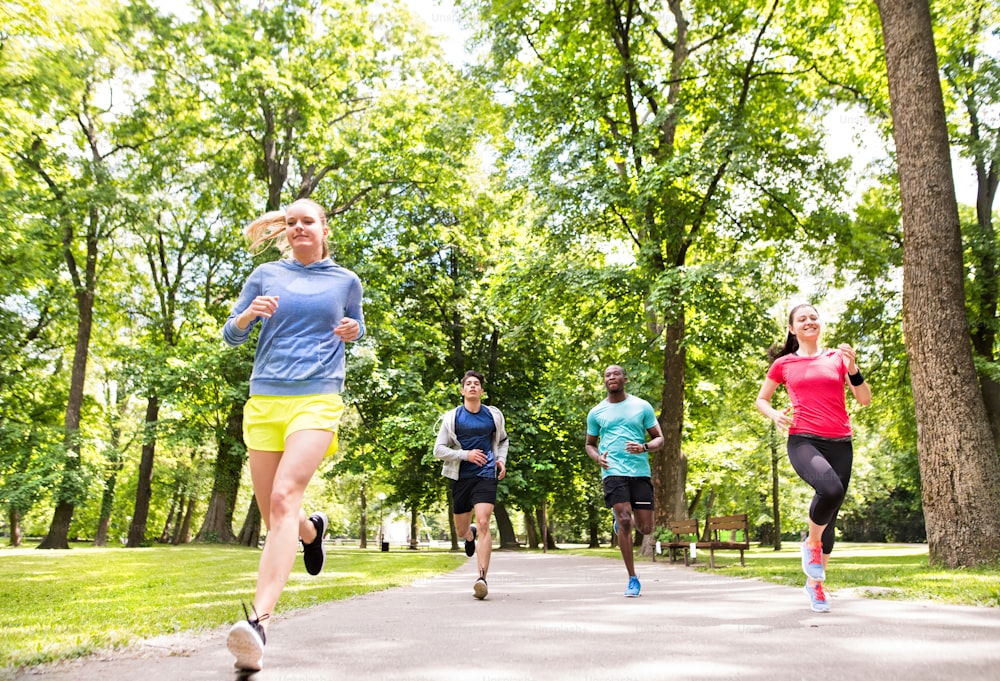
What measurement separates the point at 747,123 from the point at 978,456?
30.4 feet

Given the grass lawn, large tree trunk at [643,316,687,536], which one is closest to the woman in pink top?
the grass lawn

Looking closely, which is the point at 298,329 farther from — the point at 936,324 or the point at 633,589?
the point at 936,324

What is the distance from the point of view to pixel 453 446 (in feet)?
26.9

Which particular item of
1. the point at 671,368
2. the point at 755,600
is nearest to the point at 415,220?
the point at 671,368

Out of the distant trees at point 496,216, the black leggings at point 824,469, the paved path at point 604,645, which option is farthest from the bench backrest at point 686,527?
the black leggings at point 824,469

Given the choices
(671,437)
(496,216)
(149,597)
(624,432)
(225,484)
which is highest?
(496,216)

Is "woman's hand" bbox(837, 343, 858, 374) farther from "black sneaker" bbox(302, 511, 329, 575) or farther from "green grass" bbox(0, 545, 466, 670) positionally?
"green grass" bbox(0, 545, 466, 670)

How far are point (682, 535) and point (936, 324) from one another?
27.7 feet

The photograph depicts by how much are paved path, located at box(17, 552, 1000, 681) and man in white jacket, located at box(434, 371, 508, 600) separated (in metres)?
1.04

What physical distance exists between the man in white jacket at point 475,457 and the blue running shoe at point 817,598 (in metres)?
3.02

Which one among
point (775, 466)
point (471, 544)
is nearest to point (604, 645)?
point (471, 544)

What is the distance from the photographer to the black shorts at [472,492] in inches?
314

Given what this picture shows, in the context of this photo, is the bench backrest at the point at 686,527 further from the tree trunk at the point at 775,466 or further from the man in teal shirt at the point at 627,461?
the tree trunk at the point at 775,466

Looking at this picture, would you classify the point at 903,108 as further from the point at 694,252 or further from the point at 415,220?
the point at 415,220
